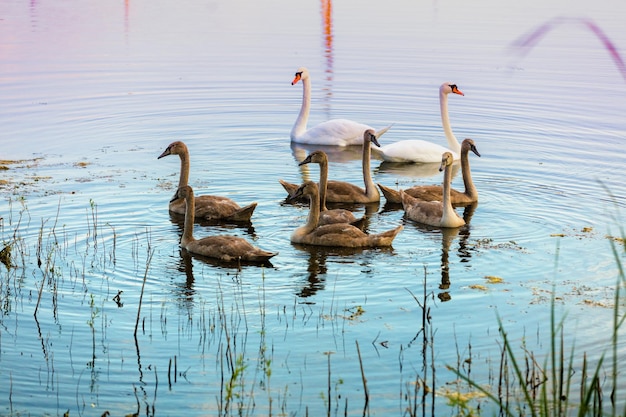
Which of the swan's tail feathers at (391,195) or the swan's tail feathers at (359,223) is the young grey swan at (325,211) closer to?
the swan's tail feathers at (359,223)

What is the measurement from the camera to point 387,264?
10.6m

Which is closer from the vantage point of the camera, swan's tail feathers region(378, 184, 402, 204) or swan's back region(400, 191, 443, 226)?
swan's back region(400, 191, 443, 226)

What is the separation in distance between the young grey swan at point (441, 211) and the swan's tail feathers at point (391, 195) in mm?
766

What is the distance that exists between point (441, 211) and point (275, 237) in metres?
2.03

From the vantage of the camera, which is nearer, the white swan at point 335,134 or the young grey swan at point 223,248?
the young grey swan at point 223,248

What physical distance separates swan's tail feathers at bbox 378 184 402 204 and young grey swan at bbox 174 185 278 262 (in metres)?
3.26

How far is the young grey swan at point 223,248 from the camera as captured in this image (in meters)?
10.5

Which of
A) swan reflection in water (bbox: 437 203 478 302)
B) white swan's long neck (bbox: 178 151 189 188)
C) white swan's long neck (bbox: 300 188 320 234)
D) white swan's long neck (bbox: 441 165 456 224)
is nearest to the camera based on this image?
swan reflection in water (bbox: 437 203 478 302)

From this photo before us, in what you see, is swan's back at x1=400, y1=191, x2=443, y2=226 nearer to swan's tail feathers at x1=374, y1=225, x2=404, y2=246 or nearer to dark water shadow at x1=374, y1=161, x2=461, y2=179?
swan's tail feathers at x1=374, y1=225, x2=404, y2=246

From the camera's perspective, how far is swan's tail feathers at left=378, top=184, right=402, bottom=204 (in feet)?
44.2

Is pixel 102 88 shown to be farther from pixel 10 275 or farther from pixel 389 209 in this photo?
pixel 10 275

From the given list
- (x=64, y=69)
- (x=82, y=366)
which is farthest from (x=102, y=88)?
(x=82, y=366)

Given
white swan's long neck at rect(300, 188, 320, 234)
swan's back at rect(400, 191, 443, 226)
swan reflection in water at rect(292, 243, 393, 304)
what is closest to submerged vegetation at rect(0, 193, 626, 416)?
swan reflection in water at rect(292, 243, 393, 304)

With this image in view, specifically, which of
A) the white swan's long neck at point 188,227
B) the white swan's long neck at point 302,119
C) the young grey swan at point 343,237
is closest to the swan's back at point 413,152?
the white swan's long neck at point 302,119
